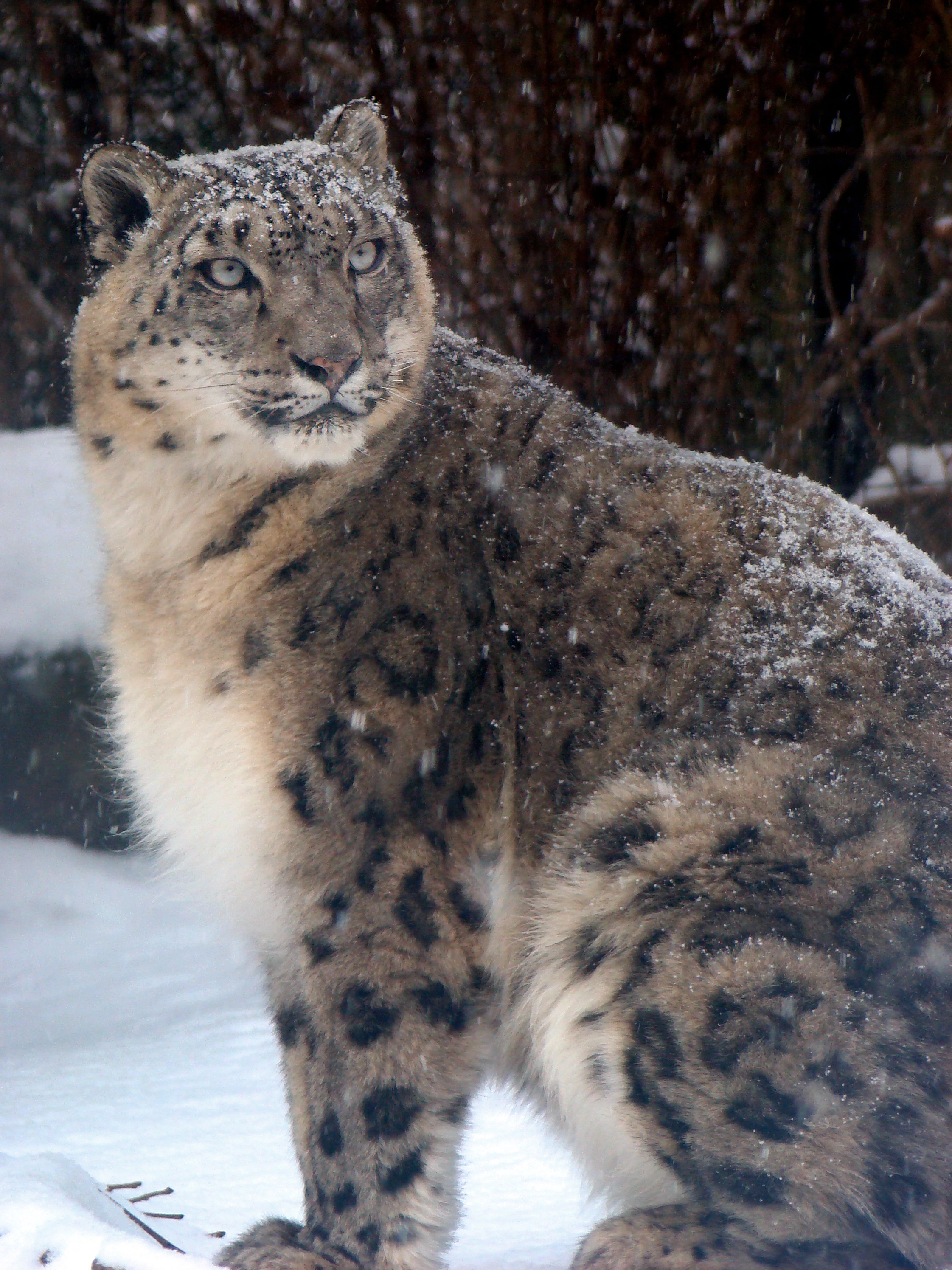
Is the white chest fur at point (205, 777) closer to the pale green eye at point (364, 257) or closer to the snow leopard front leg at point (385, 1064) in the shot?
the snow leopard front leg at point (385, 1064)

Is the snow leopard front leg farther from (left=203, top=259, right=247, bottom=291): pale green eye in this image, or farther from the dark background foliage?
the dark background foliage

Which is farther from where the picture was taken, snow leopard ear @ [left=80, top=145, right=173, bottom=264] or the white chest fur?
snow leopard ear @ [left=80, top=145, right=173, bottom=264]

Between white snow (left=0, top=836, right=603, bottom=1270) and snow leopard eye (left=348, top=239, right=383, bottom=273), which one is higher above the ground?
snow leopard eye (left=348, top=239, right=383, bottom=273)

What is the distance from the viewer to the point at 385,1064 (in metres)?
A: 2.61

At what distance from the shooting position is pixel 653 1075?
238cm

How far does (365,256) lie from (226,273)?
38cm

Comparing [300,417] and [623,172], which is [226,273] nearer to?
[300,417]

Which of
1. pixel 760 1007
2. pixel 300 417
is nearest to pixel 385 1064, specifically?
pixel 760 1007

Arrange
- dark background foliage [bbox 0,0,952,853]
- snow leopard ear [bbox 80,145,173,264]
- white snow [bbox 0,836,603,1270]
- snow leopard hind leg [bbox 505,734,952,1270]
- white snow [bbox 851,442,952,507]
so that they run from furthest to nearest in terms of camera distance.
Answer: white snow [bbox 851,442,952,507], dark background foliage [bbox 0,0,952,853], white snow [bbox 0,836,603,1270], snow leopard ear [bbox 80,145,173,264], snow leopard hind leg [bbox 505,734,952,1270]

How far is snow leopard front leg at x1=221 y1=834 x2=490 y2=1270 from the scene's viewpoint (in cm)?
260

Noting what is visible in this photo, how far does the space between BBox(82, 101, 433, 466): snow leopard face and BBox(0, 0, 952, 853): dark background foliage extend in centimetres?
282

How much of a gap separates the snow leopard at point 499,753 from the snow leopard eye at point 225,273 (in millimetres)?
16

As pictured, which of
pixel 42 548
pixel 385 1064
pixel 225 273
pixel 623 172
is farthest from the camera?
pixel 42 548

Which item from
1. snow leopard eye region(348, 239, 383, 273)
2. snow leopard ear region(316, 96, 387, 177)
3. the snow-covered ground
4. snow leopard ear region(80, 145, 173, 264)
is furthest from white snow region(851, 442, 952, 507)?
snow leopard ear region(80, 145, 173, 264)
